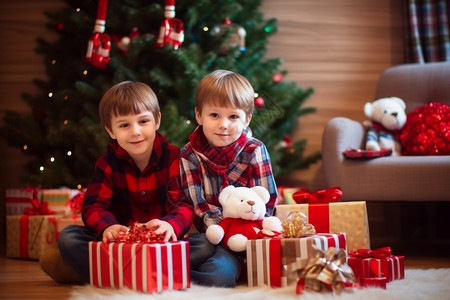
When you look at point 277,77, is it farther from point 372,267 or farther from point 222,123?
point 372,267

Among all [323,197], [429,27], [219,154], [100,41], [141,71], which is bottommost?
[323,197]

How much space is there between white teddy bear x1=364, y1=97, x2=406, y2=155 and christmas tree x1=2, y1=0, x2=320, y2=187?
18.3 inches

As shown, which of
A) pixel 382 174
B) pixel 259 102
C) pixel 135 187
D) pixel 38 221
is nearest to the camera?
pixel 135 187

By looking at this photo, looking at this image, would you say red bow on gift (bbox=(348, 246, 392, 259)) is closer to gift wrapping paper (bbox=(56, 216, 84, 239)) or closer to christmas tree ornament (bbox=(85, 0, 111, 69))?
gift wrapping paper (bbox=(56, 216, 84, 239))

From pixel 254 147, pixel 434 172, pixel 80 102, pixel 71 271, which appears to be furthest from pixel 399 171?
pixel 80 102

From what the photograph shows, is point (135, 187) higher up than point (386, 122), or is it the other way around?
point (386, 122)

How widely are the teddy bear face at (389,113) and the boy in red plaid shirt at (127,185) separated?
→ 3.91 feet

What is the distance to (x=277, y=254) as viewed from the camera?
1.62 m

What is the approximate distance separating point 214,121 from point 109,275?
0.53 m

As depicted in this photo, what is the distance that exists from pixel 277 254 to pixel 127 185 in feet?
1.71

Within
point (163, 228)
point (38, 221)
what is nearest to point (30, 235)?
point (38, 221)

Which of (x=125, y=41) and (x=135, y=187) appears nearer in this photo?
(x=135, y=187)

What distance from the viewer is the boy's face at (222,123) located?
6.00 feet

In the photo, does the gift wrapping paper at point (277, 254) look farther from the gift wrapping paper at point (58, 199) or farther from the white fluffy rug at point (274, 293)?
the gift wrapping paper at point (58, 199)
